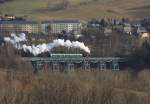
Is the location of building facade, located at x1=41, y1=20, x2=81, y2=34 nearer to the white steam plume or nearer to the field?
the field

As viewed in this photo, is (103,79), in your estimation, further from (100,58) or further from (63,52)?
(63,52)

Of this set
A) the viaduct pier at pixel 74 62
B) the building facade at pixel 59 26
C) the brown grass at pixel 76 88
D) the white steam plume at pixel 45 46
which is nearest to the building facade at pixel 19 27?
the building facade at pixel 59 26

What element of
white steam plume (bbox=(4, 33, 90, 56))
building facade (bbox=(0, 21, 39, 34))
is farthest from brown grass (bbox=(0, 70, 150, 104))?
building facade (bbox=(0, 21, 39, 34))

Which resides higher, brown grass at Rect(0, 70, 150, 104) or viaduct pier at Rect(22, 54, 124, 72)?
brown grass at Rect(0, 70, 150, 104)

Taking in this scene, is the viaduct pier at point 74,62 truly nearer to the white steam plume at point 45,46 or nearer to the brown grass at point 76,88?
the white steam plume at point 45,46

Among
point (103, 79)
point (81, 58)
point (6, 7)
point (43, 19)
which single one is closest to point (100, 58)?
point (81, 58)
